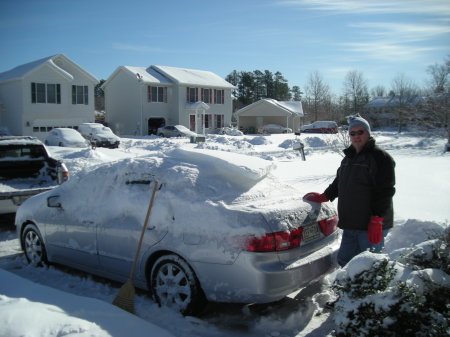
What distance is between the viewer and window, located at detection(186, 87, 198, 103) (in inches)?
1671

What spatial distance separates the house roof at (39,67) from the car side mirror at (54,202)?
29.7 metres

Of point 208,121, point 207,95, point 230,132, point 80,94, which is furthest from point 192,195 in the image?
point 208,121

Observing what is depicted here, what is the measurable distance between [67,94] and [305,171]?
25.6m

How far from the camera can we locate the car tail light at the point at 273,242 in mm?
3693

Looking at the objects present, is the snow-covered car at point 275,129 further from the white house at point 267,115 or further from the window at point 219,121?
the window at point 219,121

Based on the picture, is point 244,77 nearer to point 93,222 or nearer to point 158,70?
point 158,70

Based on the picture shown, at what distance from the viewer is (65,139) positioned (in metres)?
24.8

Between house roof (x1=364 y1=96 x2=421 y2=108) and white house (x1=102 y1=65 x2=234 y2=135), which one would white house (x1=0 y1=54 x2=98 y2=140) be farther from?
house roof (x1=364 y1=96 x2=421 y2=108)

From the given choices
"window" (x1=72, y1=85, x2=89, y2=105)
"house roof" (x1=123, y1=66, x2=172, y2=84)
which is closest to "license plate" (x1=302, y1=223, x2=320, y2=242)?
"window" (x1=72, y1=85, x2=89, y2=105)

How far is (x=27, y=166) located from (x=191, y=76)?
121ft

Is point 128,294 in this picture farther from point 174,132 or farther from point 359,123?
point 174,132

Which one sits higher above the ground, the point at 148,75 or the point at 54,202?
the point at 148,75

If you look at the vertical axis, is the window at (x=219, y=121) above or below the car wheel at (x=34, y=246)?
above

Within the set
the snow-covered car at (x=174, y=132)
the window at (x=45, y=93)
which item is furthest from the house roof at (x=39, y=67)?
the snow-covered car at (x=174, y=132)
